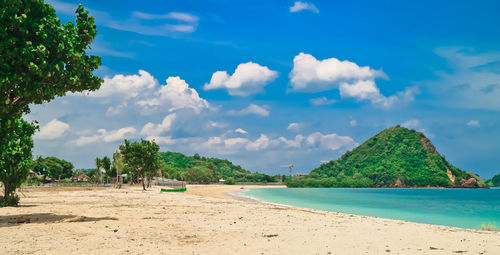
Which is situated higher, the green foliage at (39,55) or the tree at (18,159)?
the green foliage at (39,55)

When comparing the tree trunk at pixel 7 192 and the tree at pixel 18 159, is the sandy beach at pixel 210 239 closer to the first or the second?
the tree at pixel 18 159

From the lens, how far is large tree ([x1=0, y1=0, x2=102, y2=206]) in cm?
1259

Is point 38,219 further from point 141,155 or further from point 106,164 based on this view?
point 106,164

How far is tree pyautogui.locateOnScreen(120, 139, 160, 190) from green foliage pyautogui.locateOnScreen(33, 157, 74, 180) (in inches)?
2193

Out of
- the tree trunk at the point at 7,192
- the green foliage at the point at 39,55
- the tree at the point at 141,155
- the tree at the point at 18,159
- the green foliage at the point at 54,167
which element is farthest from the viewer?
the green foliage at the point at 54,167

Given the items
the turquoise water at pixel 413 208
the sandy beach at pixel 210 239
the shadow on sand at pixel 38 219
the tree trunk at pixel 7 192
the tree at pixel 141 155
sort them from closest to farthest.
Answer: the sandy beach at pixel 210 239 < the shadow on sand at pixel 38 219 < the tree trunk at pixel 7 192 < the turquoise water at pixel 413 208 < the tree at pixel 141 155

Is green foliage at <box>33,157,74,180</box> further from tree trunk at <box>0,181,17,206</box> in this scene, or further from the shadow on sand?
the shadow on sand

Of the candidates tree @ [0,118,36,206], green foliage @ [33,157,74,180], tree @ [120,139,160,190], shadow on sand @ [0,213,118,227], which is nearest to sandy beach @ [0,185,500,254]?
shadow on sand @ [0,213,118,227]

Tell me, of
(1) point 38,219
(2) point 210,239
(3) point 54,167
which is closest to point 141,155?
(1) point 38,219

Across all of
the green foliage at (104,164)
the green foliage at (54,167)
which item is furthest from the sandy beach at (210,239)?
the green foliage at (54,167)

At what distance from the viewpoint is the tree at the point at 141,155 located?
206ft

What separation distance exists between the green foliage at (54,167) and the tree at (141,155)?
183 ft

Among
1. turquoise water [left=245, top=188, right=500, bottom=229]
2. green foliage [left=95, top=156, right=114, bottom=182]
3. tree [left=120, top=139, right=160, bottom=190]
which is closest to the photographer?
turquoise water [left=245, top=188, right=500, bottom=229]

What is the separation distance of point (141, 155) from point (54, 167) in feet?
221
